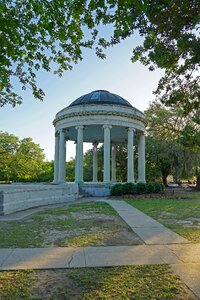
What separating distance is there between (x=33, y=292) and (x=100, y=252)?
241cm

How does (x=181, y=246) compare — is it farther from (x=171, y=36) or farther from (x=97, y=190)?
(x=97, y=190)

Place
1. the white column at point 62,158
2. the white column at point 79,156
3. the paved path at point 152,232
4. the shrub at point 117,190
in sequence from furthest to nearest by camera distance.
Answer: the white column at point 62,158, the white column at point 79,156, the shrub at point 117,190, the paved path at point 152,232

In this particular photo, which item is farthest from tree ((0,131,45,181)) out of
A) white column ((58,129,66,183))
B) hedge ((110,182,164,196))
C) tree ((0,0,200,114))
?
tree ((0,0,200,114))

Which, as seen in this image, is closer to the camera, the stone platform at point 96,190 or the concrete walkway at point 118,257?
the concrete walkway at point 118,257

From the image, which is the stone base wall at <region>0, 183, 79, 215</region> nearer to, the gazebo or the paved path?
the gazebo

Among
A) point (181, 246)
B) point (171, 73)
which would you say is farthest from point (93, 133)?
point (181, 246)

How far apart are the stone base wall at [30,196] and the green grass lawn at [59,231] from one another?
2.51 meters

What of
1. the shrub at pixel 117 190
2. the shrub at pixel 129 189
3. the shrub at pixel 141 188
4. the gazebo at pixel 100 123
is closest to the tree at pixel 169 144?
the gazebo at pixel 100 123

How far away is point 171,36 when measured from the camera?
23.7 feet

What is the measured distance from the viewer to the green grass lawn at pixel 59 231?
747 centimetres

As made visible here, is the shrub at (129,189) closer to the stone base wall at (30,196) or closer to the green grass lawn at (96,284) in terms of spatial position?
the stone base wall at (30,196)

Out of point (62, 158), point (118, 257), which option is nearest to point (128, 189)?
point (62, 158)

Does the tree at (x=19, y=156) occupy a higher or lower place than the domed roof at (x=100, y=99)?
lower

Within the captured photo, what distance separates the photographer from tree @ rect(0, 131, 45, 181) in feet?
124
